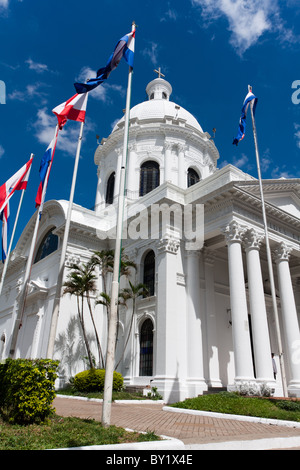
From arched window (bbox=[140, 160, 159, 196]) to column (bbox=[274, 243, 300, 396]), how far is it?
542 inches

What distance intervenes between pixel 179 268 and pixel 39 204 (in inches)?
346

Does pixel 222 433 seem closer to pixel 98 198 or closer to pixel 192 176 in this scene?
pixel 192 176

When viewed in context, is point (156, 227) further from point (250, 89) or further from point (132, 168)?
point (132, 168)

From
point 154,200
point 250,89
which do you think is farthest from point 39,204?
point 250,89

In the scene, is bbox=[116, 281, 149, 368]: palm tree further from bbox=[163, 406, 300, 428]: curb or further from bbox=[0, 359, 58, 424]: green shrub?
bbox=[0, 359, 58, 424]: green shrub

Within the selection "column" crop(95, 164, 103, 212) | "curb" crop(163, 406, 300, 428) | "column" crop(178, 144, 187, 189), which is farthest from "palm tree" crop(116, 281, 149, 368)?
"column" crop(95, 164, 103, 212)

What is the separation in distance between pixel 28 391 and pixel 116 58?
32.5 ft

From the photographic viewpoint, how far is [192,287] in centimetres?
1878

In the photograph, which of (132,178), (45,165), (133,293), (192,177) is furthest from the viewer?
(192,177)

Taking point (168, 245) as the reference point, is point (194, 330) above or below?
below

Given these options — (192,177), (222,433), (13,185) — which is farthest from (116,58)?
(192,177)

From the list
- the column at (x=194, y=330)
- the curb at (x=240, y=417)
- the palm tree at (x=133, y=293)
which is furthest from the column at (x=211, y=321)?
the curb at (x=240, y=417)

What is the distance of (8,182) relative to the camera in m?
15.3

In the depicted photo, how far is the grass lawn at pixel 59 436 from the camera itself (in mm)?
5328
